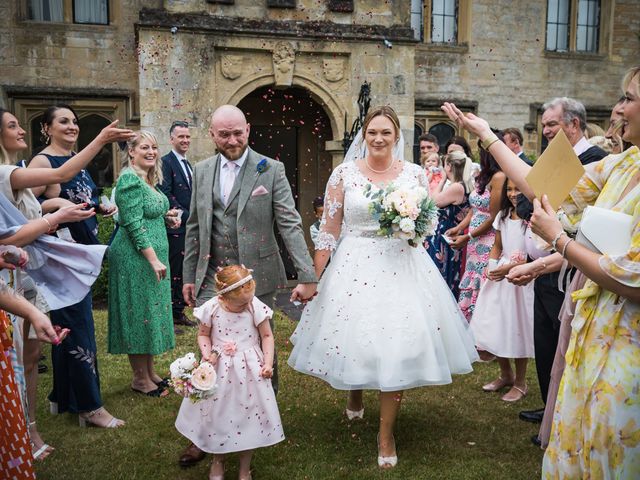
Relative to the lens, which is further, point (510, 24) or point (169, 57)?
point (510, 24)

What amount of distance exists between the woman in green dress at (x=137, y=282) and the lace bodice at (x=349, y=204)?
162 cm

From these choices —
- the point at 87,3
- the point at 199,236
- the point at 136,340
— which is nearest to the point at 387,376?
the point at 199,236

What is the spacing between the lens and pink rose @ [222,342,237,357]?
13.1 feet

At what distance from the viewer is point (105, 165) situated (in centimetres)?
1324

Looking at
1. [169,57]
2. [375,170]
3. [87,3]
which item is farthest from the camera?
[87,3]

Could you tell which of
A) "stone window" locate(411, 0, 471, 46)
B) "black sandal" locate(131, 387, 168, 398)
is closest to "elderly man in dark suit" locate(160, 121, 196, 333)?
"black sandal" locate(131, 387, 168, 398)

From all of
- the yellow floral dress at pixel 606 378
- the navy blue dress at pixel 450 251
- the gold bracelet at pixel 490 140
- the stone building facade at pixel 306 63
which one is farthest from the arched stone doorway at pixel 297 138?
the yellow floral dress at pixel 606 378

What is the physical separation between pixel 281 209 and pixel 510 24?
12.8 metres

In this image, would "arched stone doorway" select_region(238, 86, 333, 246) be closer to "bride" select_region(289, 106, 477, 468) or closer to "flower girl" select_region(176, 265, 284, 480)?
"bride" select_region(289, 106, 477, 468)

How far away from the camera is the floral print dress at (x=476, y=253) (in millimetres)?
6953

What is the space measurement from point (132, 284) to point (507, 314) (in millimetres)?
3516

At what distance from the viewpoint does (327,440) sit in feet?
15.6

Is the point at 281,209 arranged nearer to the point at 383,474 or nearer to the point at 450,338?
the point at 450,338

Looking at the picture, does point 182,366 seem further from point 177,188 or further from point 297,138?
point 297,138
